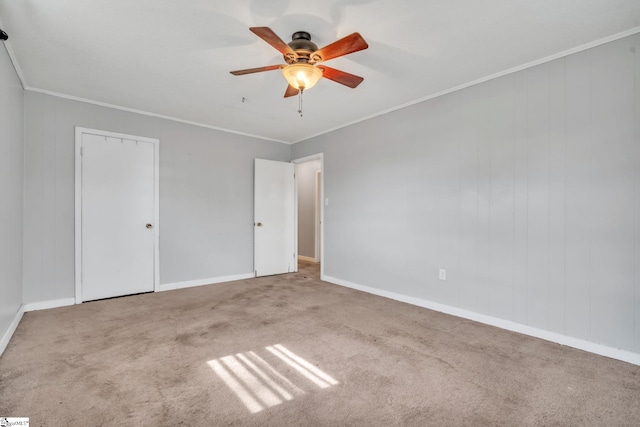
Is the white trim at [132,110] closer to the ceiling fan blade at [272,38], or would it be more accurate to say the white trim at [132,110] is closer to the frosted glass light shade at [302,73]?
the frosted glass light shade at [302,73]

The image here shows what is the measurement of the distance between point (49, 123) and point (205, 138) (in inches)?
72.3

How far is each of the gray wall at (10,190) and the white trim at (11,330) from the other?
5 cm

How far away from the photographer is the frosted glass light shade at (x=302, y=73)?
2.27 meters

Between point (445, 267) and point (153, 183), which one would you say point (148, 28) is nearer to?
point (153, 183)

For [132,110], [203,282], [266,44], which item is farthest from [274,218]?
[266,44]

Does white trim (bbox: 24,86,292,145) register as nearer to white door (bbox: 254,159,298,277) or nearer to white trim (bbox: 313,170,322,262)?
white door (bbox: 254,159,298,277)

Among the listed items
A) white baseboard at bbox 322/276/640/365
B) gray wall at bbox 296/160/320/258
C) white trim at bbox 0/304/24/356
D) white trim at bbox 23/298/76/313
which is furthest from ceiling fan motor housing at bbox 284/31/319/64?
gray wall at bbox 296/160/320/258

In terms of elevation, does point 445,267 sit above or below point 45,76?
below

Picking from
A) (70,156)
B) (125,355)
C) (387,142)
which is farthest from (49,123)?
(387,142)

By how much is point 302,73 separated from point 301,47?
172 mm

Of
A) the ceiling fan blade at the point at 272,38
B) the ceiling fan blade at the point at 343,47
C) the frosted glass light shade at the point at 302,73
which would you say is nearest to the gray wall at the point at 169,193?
the frosted glass light shade at the point at 302,73

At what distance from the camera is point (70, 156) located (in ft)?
12.2

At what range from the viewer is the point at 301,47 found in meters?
2.23

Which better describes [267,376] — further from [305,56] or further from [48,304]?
[48,304]
